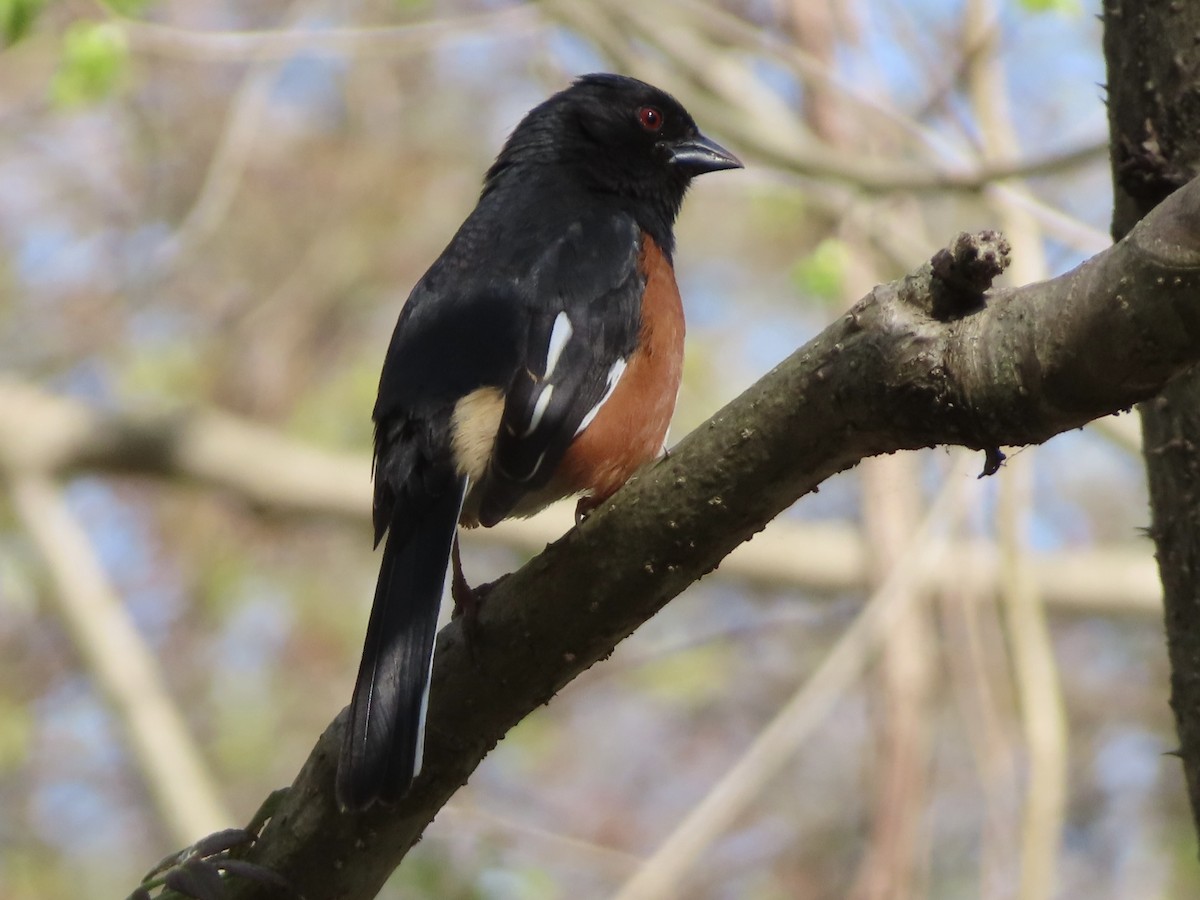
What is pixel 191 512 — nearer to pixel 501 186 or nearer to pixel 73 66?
pixel 73 66

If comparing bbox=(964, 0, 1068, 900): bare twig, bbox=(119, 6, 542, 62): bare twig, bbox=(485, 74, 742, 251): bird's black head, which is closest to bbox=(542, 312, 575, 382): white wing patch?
bbox=(485, 74, 742, 251): bird's black head

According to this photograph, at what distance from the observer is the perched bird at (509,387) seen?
10.4 ft

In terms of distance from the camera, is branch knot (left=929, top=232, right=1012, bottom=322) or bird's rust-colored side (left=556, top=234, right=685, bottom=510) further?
bird's rust-colored side (left=556, top=234, right=685, bottom=510)

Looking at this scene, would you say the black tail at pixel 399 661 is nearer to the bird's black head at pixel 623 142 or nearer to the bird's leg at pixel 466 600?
the bird's leg at pixel 466 600

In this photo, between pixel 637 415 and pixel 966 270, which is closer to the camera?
pixel 966 270

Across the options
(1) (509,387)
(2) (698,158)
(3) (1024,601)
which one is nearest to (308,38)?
(2) (698,158)

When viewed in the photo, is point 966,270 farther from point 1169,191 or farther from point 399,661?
point 399,661

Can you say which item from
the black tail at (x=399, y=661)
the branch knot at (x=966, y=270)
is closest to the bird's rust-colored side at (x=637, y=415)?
the black tail at (x=399, y=661)

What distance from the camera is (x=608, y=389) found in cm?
365

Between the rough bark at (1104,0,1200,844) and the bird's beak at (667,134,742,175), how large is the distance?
2.01m

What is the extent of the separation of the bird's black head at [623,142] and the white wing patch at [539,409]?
1.34 m

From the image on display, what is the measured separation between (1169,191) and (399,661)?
1700 millimetres

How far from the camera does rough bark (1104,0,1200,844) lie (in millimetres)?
2764

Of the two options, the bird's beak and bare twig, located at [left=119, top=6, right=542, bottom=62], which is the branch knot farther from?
bare twig, located at [left=119, top=6, right=542, bottom=62]
